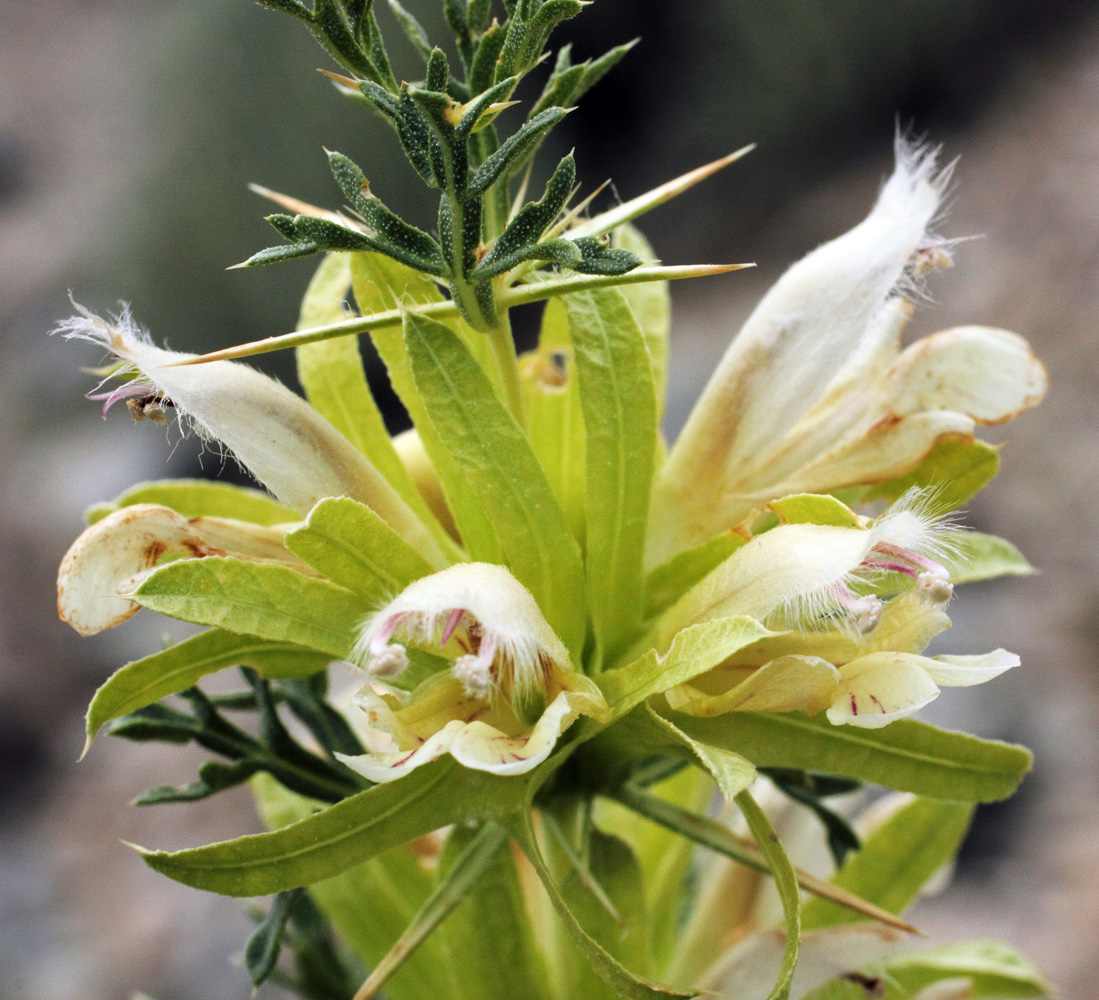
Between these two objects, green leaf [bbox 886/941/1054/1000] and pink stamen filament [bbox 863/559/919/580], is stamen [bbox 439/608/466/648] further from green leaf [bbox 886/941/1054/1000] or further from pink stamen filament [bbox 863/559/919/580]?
green leaf [bbox 886/941/1054/1000]

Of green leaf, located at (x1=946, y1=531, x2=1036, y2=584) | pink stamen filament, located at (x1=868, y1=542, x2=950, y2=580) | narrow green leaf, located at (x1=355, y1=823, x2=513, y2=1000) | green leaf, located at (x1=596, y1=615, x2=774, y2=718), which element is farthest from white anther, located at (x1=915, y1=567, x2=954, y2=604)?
narrow green leaf, located at (x1=355, y1=823, x2=513, y2=1000)

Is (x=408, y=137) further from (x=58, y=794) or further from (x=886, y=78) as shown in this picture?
(x=886, y=78)

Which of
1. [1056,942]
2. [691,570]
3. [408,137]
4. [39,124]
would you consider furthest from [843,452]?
[39,124]

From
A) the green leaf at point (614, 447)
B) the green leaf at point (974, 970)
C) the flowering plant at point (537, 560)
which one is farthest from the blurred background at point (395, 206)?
the green leaf at point (614, 447)

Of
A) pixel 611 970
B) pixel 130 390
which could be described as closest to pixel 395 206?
pixel 130 390

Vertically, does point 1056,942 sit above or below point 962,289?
below

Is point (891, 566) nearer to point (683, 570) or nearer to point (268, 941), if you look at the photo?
point (683, 570)
